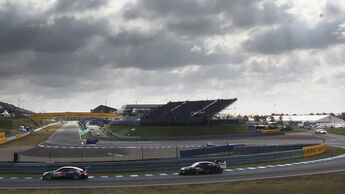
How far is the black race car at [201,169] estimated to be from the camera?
23.5 m

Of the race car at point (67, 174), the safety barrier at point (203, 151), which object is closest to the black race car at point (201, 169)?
the race car at point (67, 174)

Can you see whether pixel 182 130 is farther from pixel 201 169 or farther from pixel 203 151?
pixel 201 169

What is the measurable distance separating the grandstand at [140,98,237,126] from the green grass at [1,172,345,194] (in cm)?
5280

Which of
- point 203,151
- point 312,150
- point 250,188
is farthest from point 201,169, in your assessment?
point 312,150

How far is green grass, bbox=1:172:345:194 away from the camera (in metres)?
17.6

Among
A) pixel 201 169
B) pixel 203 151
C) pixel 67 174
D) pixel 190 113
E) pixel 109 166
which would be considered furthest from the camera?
pixel 190 113

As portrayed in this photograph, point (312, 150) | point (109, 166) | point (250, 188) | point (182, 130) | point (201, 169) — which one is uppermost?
point (182, 130)

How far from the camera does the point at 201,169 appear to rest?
23.7 metres

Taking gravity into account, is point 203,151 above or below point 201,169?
above

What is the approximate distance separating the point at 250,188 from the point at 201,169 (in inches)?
238

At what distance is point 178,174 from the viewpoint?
78.1ft

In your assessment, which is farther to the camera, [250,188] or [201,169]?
[201,169]

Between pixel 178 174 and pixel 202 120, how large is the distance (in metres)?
50.4

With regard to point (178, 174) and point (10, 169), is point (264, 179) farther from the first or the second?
point (10, 169)
